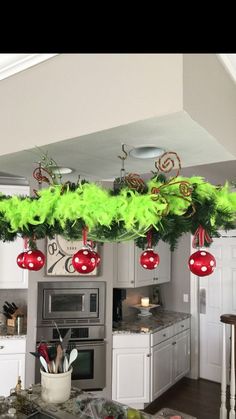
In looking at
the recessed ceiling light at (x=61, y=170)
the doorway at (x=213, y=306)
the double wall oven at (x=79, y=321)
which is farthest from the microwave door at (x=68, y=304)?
the doorway at (x=213, y=306)

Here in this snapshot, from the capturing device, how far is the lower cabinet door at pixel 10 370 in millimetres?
3482

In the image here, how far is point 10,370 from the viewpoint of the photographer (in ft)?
11.5

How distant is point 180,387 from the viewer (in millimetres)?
4500

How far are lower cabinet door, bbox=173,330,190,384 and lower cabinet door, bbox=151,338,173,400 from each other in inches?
5.0

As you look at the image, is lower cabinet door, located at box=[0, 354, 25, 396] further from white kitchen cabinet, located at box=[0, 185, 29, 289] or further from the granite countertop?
the granite countertop

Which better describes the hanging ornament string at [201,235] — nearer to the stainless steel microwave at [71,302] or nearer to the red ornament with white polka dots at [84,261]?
the red ornament with white polka dots at [84,261]

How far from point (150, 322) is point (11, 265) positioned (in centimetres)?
180

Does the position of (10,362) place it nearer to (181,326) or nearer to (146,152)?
(181,326)

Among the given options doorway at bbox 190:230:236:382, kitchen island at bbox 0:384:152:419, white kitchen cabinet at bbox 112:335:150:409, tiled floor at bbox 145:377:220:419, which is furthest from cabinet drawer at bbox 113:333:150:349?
kitchen island at bbox 0:384:152:419

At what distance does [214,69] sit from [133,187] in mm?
783

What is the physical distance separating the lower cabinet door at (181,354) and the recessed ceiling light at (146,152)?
3034 millimetres

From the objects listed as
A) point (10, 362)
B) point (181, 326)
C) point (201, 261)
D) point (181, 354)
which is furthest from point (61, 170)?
point (181, 354)
